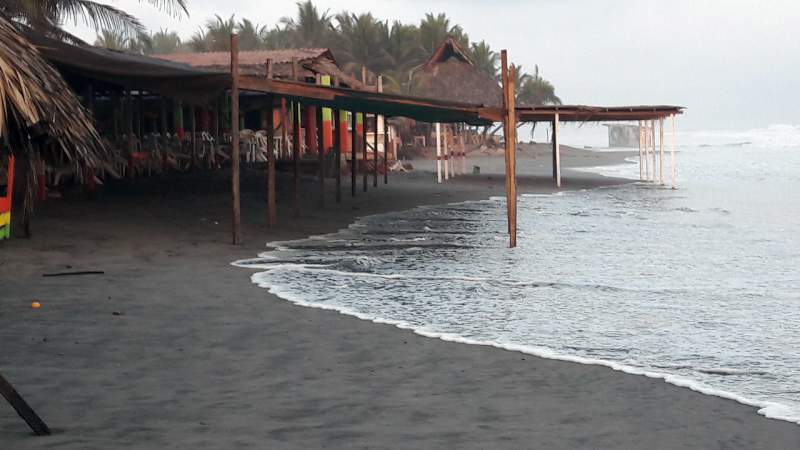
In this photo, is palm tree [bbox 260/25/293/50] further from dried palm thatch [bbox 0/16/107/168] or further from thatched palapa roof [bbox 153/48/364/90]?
dried palm thatch [bbox 0/16/107/168]

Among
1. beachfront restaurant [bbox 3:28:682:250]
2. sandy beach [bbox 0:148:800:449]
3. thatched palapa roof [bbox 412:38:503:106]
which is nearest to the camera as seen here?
sandy beach [bbox 0:148:800:449]

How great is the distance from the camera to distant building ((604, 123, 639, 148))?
9091 cm

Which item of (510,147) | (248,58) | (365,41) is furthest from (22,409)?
Result: (365,41)

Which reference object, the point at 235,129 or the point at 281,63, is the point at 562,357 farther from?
the point at 281,63

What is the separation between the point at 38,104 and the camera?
599 centimetres

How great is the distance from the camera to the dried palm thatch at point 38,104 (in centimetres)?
567

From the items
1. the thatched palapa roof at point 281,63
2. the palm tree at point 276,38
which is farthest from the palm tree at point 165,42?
the thatched palapa roof at point 281,63

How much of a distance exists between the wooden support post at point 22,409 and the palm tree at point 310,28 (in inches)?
2043

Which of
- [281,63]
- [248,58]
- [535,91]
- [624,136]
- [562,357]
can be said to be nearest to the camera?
[562,357]

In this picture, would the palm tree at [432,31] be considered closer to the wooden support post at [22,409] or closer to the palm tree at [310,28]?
the palm tree at [310,28]

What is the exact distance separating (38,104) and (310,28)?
51487 millimetres

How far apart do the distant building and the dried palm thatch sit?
8564 centimetres

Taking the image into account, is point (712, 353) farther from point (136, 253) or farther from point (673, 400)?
point (136, 253)

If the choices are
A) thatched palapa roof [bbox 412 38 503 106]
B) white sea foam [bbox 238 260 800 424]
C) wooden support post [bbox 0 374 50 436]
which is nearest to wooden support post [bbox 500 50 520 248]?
white sea foam [bbox 238 260 800 424]
